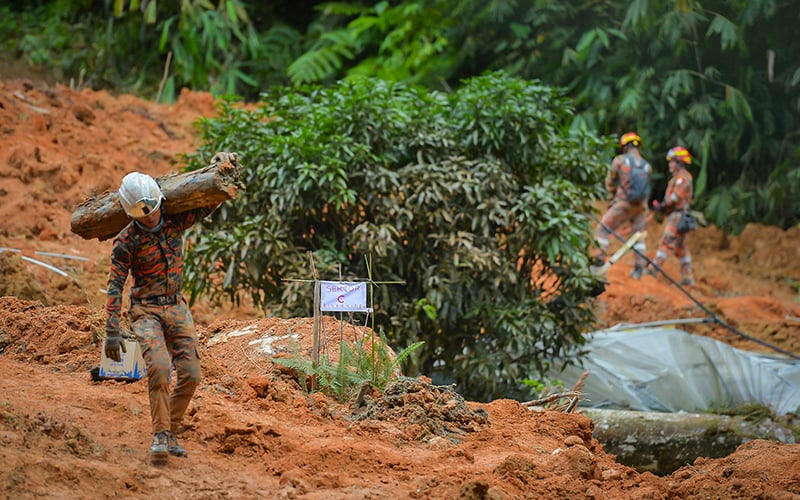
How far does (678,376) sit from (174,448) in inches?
250

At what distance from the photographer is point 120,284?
514 centimetres

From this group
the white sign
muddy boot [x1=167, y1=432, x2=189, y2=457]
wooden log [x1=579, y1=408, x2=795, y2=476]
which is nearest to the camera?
muddy boot [x1=167, y1=432, x2=189, y2=457]

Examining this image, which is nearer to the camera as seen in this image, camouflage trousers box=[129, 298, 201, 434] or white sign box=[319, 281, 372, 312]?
camouflage trousers box=[129, 298, 201, 434]

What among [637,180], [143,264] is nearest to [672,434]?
[637,180]

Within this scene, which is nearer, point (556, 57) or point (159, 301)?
point (159, 301)

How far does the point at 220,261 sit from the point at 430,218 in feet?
5.96

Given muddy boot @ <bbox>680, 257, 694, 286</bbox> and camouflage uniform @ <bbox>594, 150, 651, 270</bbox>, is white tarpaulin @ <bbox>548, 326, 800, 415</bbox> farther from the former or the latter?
muddy boot @ <bbox>680, 257, 694, 286</bbox>

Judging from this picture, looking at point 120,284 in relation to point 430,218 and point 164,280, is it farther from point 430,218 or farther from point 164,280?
point 430,218

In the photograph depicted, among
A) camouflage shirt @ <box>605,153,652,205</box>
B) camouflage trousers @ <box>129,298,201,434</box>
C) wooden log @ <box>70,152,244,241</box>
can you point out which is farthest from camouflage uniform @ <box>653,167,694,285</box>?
camouflage trousers @ <box>129,298,201,434</box>

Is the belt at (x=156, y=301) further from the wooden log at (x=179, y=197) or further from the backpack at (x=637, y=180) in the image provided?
the backpack at (x=637, y=180)

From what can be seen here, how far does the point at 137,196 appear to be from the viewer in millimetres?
4988

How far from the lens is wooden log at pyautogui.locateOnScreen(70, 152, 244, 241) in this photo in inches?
208

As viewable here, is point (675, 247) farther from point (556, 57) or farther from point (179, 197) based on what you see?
point (179, 197)

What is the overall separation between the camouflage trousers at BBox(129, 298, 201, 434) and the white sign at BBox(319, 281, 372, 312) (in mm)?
1250
